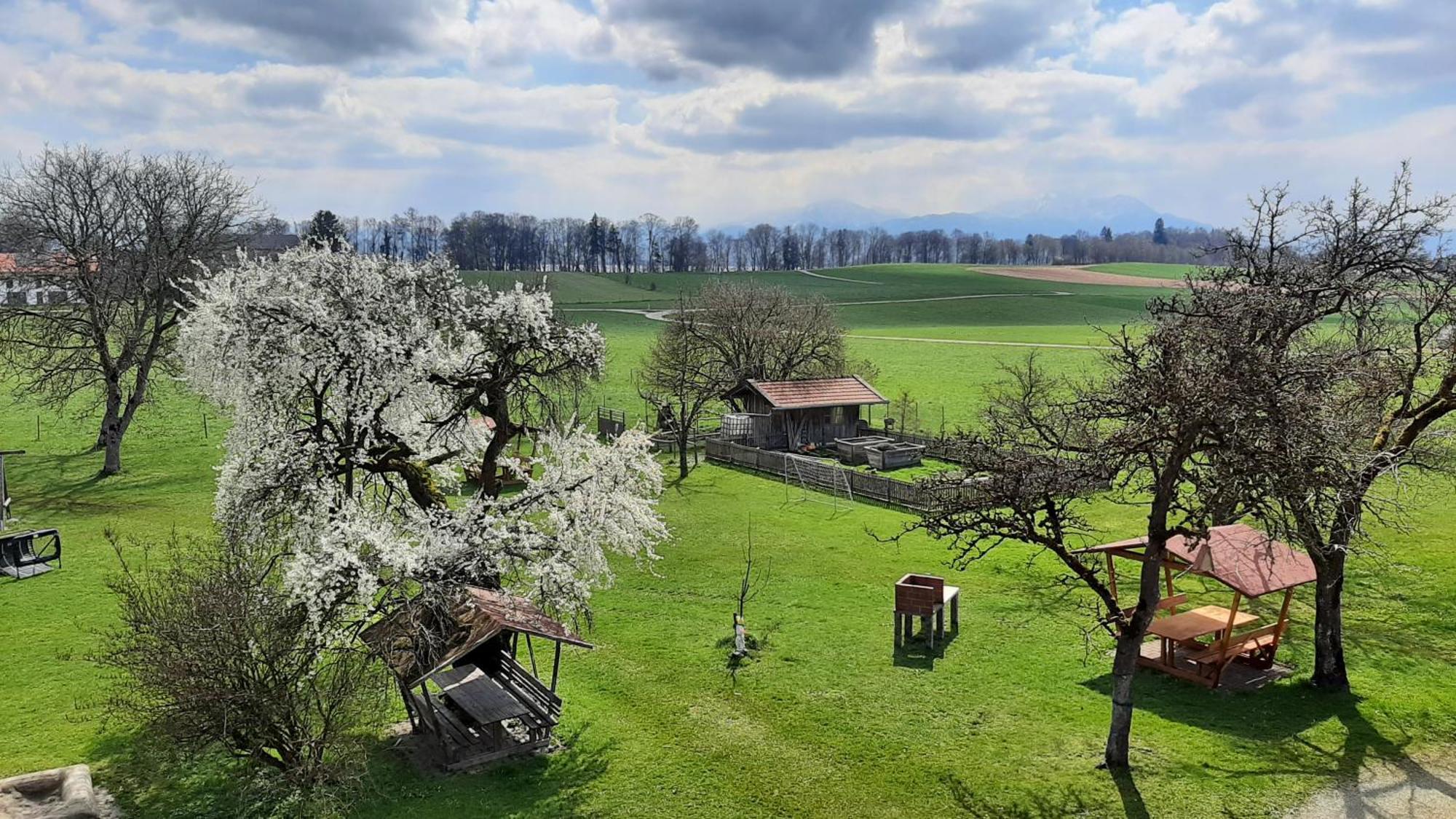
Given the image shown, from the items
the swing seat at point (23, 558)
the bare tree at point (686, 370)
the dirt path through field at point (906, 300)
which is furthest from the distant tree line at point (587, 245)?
the swing seat at point (23, 558)

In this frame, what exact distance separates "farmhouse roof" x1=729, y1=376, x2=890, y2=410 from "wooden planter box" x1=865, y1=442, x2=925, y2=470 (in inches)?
153

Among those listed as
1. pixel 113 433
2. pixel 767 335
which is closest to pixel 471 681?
pixel 113 433

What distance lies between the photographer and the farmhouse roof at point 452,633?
496 inches

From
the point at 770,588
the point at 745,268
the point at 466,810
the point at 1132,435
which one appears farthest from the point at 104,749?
the point at 745,268

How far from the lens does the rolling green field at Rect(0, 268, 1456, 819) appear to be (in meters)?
12.2

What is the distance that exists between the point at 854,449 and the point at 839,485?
5977 millimetres

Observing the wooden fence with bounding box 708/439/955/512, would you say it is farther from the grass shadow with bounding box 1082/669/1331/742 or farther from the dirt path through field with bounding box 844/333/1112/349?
the dirt path through field with bounding box 844/333/1112/349

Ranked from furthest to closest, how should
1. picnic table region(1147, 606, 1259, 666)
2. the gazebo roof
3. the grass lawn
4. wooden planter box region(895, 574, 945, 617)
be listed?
the grass lawn, wooden planter box region(895, 574, 945, 617), picnic table region(1147, 606, 1259, 666), the gazebo roof

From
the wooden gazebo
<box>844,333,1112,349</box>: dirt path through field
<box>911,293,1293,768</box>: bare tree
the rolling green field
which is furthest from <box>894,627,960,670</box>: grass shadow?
<box>844,333,1112,349</box>: dirt path through field

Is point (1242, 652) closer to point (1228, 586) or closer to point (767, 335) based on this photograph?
point (1228, 586)

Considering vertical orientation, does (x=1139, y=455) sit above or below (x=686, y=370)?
above

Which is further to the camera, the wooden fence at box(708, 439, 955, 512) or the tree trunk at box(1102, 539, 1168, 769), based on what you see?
the wooden fence at box(708, 439, 955, 512)

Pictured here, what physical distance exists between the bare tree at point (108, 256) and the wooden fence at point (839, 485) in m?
21.3

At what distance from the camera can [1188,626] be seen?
15867 mm
